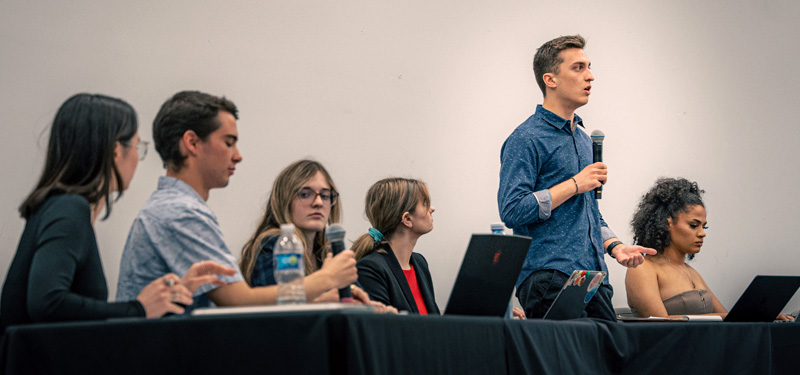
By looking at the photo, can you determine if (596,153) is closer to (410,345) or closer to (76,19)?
(410,345)

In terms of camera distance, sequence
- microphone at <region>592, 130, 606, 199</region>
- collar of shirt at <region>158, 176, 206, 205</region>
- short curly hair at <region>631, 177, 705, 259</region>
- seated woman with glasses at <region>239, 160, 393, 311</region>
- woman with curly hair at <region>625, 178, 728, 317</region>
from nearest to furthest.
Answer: collar of shirt at <region>158, 176, 206, 205</region> < seated woman with glasses at <region>239, 160, 393, 311</region> < microphone at <region>592, 130, 606, 199</region> < woman with curly hair at <region>625, 178, 728, 317</region> < short curly hair at <region>631, 177, 705, 259</region>

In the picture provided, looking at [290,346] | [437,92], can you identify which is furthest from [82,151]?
[437,92]

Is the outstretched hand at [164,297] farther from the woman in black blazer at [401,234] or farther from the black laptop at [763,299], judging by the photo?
the black laptop at [763,299]

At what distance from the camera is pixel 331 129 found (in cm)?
314

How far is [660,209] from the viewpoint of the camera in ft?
11.7

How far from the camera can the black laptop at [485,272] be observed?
181cm

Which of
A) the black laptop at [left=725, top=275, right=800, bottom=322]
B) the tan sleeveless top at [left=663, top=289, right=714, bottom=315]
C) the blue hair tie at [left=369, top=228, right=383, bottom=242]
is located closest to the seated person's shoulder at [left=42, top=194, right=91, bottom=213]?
the blue hair tie at [left=369, top=228, right=383, bottom=242]

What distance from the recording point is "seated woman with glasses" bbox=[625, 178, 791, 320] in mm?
3316

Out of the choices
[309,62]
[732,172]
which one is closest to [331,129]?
[309,62]

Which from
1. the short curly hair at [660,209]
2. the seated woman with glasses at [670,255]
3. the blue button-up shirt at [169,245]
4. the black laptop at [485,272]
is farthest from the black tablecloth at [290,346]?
the short curly hair at [660,209]

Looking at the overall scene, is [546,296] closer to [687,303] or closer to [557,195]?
[557,195]

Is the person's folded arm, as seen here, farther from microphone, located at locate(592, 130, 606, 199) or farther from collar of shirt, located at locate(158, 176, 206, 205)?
collar of shirt, located at locate(158, 176, 206, 205)

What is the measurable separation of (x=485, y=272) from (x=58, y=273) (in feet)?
2.98

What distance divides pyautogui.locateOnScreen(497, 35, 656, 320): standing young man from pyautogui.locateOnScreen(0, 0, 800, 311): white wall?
2.51 ft
